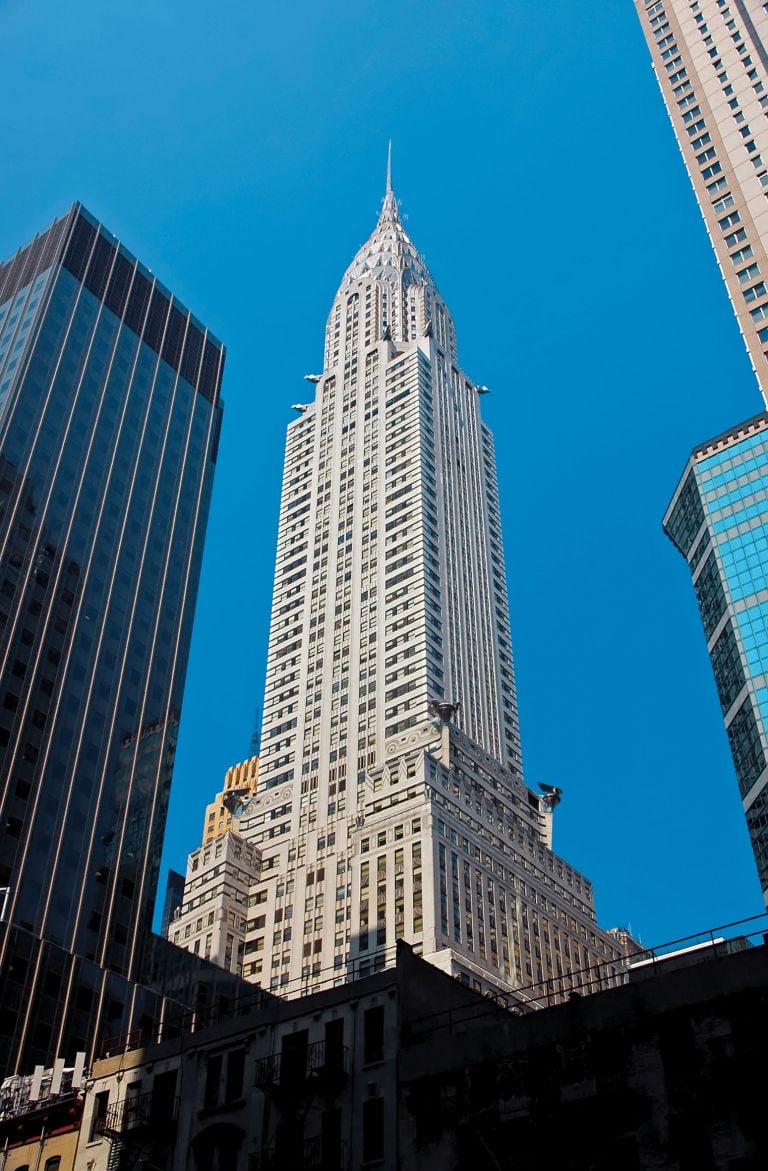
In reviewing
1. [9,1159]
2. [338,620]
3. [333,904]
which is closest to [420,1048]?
[9,1159]

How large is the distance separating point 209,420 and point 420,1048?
13154cm

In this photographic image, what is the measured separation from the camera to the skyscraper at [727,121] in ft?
353

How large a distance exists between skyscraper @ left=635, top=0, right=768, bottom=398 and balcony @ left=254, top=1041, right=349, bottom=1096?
218 feet

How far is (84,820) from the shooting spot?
116 meters

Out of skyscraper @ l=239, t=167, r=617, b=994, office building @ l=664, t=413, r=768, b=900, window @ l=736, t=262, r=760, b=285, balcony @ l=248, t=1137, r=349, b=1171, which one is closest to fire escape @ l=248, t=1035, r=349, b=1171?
balcony @ l=248, t=1137, r=349, b=1171

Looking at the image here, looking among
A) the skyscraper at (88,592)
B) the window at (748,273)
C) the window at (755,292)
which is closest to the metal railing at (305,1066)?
the skyscraper at (88,592)

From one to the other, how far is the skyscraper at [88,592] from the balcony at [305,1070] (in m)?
52.5

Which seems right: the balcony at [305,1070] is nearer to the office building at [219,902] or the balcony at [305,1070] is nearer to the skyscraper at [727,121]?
the skyscraper at [727,121]

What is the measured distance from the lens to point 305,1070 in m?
45.7

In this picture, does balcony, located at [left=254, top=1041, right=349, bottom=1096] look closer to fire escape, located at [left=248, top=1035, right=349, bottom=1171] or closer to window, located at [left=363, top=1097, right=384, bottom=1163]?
fire escape, located at [left=248, top=1035, right=349, bottom=1171]

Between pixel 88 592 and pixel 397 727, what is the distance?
41.8m

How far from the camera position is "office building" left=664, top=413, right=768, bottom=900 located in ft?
419

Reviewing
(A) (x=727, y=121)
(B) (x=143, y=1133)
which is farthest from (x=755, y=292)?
(B) (x=143, y=1133)

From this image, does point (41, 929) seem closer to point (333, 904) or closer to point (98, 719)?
point (98, 719)
